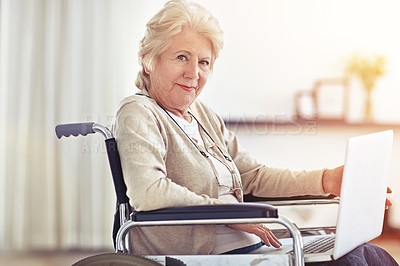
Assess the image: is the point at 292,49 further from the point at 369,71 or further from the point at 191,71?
the point at 191,71

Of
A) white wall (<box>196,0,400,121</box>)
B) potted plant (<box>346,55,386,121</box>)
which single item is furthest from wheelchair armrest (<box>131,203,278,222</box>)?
potted plant (<box>346,55,386,121</box>)

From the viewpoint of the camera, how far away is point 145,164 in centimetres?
143

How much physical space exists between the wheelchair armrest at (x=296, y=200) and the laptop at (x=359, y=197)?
0.54 ft

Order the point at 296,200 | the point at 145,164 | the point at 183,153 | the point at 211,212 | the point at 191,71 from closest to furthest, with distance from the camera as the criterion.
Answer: the point at 211,212
the point at 145,164
the point at 183,153
the point at 191,71
the point at 296,200

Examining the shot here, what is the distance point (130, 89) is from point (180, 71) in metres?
1.66

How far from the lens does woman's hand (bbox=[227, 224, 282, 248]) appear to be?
160 centimetres

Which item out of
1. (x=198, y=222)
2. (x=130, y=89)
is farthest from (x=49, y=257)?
(x=198, y=222)

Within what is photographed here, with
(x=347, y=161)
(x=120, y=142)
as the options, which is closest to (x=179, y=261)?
A: (x=120, y=142)

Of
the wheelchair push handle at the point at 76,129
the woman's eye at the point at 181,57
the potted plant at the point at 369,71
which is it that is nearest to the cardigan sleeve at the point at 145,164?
the wheelchair push handle at the point at 76,129

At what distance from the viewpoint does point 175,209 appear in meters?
1.35

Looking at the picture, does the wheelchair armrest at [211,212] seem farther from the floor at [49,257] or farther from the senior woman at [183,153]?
the floor at [49,257]

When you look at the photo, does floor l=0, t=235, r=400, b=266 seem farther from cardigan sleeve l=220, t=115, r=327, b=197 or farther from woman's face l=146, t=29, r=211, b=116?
woman's face l=146, t=29, r=211, b=116

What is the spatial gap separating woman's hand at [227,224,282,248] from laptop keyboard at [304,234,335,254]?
95 millimetres

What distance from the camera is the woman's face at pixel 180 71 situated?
1.68 meters
